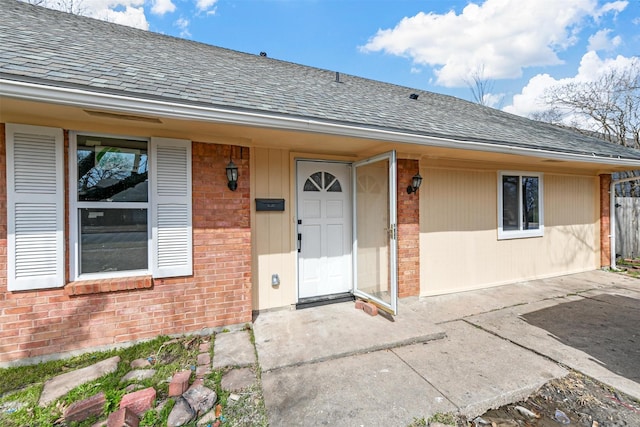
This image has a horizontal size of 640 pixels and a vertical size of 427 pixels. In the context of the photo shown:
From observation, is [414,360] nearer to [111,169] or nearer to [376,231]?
[376,231]

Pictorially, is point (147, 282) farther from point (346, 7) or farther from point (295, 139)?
point (346, 7)

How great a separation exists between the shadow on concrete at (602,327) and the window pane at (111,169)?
5.50 meters

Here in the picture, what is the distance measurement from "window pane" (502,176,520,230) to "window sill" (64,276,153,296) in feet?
21.2

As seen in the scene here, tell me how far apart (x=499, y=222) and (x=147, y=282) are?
625 centimetres

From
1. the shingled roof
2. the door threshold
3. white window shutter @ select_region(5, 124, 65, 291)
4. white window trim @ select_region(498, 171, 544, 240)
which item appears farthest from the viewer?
white window trim @ select_region(498, 171, 544, 240)

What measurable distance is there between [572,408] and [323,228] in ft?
10.9

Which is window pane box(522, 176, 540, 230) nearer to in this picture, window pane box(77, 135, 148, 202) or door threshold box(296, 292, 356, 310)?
door threshold box(296, 292, 356, 310)

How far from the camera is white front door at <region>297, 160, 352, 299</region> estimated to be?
4.40 m

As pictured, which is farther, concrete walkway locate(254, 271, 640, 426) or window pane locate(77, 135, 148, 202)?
window pane locate(77, 135, 148, 202)

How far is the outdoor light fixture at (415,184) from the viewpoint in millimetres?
4539

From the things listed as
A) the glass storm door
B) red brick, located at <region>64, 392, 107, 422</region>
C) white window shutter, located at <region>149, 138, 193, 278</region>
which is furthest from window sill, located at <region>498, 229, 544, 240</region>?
red brick, located at <region>64, 392, 107, 422</region>

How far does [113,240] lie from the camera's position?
10.5 feet

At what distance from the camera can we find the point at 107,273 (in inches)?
125

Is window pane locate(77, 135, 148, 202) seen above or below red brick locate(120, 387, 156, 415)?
above
